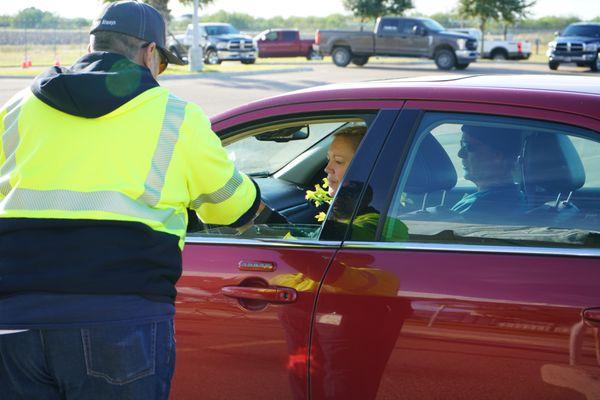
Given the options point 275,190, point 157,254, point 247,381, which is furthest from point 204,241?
point 275,190

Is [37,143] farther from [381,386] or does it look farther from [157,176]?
[381,386]

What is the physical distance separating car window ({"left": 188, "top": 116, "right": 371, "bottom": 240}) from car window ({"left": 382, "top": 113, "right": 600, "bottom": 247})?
296mm

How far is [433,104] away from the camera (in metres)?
2.85

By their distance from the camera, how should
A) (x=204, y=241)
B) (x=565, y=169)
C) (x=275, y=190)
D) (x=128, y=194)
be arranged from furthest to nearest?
(x=275, y=190), (x=204, y=241), (x=565, y=169), (x=128, y=194)

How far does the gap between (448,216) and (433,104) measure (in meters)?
0.38

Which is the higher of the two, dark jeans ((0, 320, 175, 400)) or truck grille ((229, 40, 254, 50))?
truck grille ((229, 40, 254, 50))

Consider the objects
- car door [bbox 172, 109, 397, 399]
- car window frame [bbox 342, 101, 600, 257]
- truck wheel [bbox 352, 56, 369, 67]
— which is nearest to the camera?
car window frame [bbox 342, 101, 600, 257]

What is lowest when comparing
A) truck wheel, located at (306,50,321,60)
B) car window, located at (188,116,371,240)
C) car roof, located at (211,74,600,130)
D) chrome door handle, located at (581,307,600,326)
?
chrome door handle, located at (581,307,600,326)

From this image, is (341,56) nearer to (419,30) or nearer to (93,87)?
(419,30)

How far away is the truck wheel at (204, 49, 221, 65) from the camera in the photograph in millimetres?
39778

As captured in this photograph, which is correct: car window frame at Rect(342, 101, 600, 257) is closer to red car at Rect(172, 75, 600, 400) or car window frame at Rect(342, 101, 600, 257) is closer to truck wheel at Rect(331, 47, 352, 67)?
A: red car at Rect(172, 75, 600, 400)

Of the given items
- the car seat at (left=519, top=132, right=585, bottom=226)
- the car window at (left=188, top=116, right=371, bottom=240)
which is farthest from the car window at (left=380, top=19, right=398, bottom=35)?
the car seat at (left=519, top=132, right=585, bottom=226)

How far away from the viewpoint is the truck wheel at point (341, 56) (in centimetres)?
3650

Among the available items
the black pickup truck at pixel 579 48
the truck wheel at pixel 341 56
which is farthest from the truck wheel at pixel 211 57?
the black pickup truck at pixel 579 48
